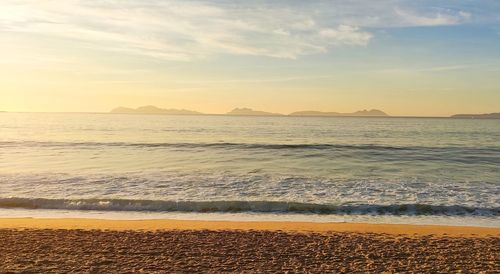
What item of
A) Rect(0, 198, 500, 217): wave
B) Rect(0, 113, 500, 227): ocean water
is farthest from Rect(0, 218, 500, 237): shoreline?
Rect(0, 198, 500, 217): wave

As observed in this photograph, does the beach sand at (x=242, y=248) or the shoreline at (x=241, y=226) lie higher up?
the beach sand at (x=242, y=248)

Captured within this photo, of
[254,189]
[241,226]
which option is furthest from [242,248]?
[254,189]

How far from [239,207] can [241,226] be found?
281 cm

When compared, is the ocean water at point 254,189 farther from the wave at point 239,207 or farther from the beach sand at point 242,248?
the beach sand at point 242,248

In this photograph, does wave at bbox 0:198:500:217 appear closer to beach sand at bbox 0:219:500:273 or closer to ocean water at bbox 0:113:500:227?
ocean water at bbox 0:113:500:227

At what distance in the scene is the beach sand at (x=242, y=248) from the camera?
7.71m

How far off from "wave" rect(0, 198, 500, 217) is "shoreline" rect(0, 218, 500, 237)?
1.89 metres

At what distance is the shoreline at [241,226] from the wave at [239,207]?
189cm

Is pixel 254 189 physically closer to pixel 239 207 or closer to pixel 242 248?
pixel 239 207

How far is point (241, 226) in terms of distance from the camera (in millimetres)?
11758

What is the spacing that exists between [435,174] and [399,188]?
6.20 metres

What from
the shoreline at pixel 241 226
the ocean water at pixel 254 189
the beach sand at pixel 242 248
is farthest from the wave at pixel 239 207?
the beach sand at pixel 242 248

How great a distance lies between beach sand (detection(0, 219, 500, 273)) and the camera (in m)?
7.71

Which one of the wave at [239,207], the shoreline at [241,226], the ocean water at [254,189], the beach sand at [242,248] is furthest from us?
the wave at [239,207]
